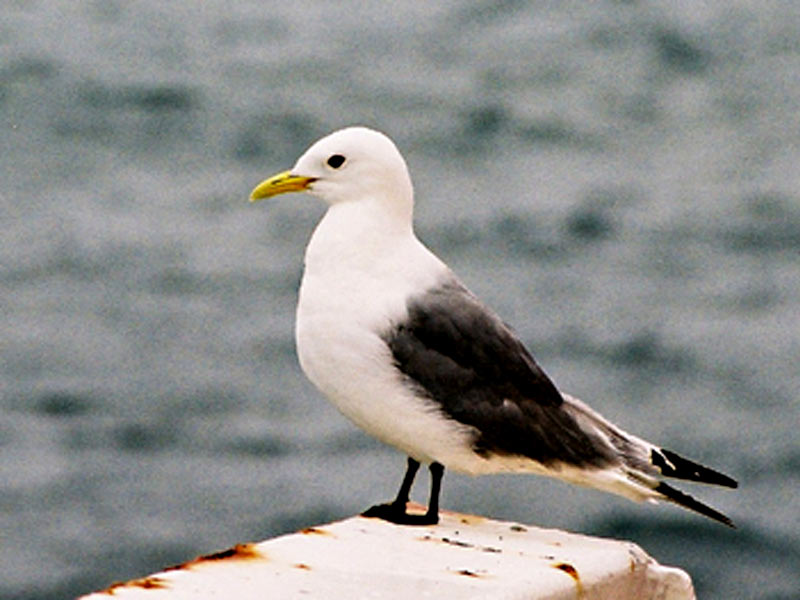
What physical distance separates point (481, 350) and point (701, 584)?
425cm

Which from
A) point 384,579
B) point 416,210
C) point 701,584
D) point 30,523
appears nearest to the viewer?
point 384,579

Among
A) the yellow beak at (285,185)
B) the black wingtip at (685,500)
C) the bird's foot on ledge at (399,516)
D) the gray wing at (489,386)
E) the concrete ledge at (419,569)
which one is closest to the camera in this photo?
the concrete ledge at (419,569)

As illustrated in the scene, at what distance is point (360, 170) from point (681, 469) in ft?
2.95

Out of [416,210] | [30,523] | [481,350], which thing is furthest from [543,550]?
[416,210]

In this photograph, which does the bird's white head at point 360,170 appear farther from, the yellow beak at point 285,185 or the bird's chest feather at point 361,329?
the bird's chest feather at point 361,329

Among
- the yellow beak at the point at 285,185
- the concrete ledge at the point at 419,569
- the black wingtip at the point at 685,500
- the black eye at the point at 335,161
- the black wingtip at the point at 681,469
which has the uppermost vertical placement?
the black eye at the point at 335,161

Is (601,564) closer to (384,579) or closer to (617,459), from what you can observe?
(384,579)

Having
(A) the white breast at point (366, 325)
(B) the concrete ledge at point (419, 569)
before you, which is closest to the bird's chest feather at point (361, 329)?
(A) the white breast at point (366, 325)

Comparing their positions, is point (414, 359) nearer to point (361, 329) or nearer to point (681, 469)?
point (361, 329)

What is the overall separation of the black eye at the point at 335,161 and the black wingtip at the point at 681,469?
0.88 m

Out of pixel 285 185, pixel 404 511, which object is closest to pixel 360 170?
pixel 285 185

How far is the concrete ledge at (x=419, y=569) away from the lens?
8.79ft

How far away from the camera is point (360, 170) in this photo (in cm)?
367

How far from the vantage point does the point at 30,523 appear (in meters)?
8.16
